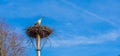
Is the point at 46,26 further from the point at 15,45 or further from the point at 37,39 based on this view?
the point at 15,45

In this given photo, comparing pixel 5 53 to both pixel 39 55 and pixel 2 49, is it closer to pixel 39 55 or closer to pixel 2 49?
pixel 2 49

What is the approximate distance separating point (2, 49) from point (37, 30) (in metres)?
4.20

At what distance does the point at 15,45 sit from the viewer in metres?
28.7

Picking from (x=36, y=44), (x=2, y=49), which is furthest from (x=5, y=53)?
(x=36, y=44)

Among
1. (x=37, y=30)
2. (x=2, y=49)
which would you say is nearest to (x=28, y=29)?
(x=37, y=30)

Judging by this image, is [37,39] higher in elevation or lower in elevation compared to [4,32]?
lower

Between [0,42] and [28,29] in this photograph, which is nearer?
[28,29]

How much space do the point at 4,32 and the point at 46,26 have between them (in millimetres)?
4985

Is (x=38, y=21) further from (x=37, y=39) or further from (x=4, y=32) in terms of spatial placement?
(x=4, y=32)

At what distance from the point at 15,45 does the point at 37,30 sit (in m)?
4.34

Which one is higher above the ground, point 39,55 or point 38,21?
point 38,21

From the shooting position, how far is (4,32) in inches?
1133

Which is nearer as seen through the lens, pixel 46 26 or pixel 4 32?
pixel 46 26

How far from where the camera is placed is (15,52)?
28.5 meters
